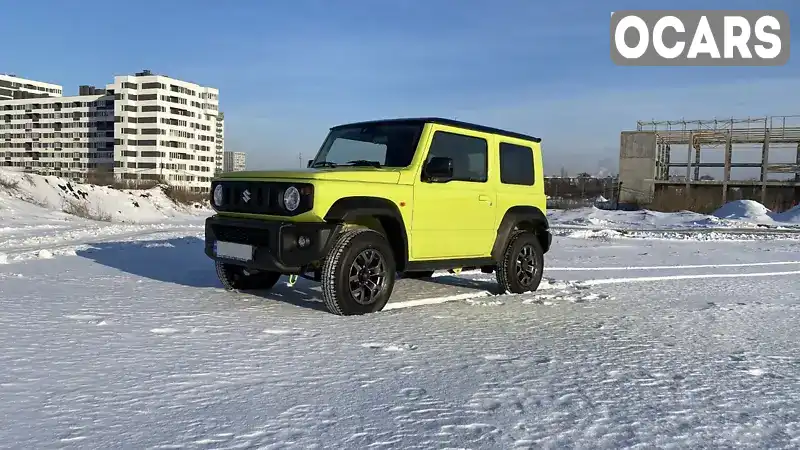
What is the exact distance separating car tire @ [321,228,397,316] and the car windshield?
→ 955 mm

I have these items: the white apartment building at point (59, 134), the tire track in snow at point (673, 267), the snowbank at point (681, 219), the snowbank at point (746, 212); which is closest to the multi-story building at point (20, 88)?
the white apartment building at point (59, 134)

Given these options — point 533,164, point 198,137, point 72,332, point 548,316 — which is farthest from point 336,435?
point 198,137

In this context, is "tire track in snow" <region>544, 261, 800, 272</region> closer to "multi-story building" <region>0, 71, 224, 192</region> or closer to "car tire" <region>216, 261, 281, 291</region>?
"car tire" <region>216, 261, 281, 291</region>

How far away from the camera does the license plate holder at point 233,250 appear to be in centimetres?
531

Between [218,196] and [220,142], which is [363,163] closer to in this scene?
[218,196]

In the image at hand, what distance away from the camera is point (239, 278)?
249 inches

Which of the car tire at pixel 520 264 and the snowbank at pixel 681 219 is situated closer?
the car tire at pixel 520 264

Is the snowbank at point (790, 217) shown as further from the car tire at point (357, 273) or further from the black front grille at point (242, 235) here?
the black front grille at point (242, 235)

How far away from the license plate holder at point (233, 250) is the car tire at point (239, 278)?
58 centimetres

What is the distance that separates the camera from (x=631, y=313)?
5793 mm

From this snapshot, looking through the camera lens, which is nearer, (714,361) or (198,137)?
(714,361)

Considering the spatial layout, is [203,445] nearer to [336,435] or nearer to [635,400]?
[336,435]

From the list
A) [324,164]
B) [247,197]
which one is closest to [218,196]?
[247,197]

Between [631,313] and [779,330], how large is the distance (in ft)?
3.96
